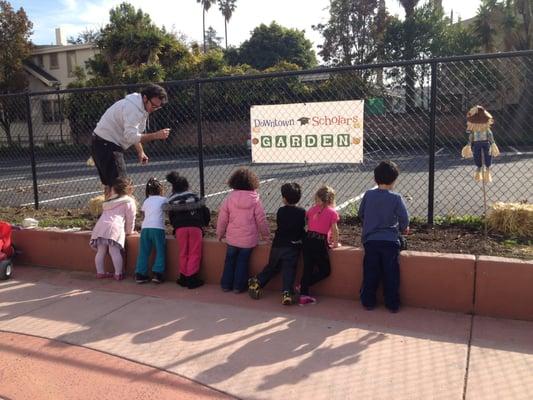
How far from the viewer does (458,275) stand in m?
3.87

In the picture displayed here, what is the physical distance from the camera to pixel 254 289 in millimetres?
4344

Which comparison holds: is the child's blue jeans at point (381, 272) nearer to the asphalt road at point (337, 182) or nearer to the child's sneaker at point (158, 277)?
the child's sneaker at point (158, 277)

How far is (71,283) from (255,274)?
1.91 m

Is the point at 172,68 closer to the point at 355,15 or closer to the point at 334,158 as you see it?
the point at 355,15

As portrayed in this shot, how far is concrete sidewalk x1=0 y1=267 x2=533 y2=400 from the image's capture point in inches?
114

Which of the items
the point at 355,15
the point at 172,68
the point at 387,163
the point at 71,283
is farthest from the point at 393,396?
the point at 355,15

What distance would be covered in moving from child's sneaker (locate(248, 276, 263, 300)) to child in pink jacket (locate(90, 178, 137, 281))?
1.50 m

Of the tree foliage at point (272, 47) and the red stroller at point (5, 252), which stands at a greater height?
the tree foliage at point (272, 47)

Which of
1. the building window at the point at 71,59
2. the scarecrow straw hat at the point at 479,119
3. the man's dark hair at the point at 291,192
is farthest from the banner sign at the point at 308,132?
the building window at the point at 71,59

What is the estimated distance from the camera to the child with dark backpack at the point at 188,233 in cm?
474

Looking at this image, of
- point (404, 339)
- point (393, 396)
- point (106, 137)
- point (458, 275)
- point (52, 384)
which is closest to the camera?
point (393, 396)

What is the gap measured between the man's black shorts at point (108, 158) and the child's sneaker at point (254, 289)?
2.01m

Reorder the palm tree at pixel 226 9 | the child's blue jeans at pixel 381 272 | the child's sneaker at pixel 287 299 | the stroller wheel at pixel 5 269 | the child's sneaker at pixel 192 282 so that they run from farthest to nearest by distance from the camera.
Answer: the palm tree at pixel 226 9
the stroller wheel at pixel 5 269
the child's sneaker at pixel 192 282
the child's sneaker at pixel 287 299
the child's blue jeans at pixel 381 272

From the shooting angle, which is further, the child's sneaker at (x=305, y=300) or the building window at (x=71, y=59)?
the building window at (x=71, y=59)
